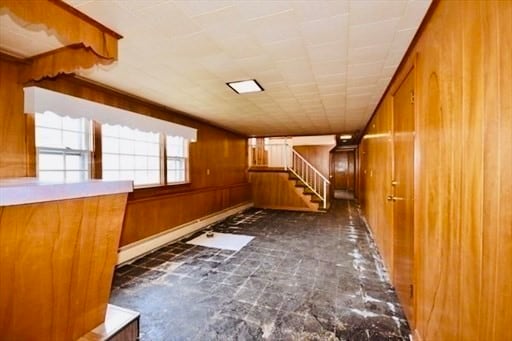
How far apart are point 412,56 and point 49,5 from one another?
2641mm

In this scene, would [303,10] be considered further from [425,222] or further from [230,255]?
[230,255]

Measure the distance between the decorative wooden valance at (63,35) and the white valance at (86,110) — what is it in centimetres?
19

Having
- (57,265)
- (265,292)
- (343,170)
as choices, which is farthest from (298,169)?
(57,265)

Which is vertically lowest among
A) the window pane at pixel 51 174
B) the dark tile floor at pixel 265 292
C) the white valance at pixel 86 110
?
the dark tile floor at pixel 265 292

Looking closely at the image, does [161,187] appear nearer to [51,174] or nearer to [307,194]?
[51,174]

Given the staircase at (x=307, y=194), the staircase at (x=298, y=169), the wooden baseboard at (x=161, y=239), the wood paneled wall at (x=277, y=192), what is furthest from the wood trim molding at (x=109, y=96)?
the staircase at (x=298, y=169)

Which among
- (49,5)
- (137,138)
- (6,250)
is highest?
(49,5)

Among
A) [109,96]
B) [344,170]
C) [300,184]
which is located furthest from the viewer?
[344,170]

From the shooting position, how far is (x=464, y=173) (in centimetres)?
116

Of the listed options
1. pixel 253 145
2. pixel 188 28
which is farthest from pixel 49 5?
pixel 253 145

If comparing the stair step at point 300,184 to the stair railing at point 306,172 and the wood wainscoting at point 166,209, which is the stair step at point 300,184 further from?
the wood wainscoting at point 166,209

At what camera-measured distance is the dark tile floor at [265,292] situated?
201 cm

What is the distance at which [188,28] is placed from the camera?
1.86 metres

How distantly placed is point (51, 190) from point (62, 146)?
200cm
